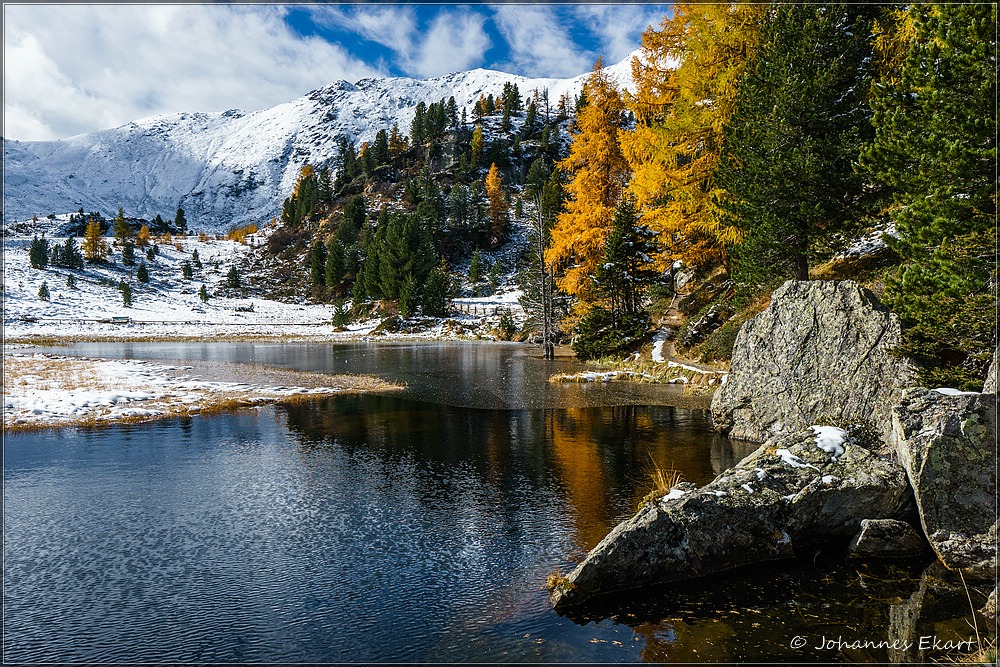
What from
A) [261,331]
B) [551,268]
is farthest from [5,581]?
[261,331]

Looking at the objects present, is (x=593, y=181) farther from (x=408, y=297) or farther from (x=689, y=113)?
(x=408, y=297)

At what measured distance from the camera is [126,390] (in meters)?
25.9

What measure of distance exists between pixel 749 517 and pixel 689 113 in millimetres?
25369

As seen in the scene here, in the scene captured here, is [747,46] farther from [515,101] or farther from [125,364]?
[515,101]

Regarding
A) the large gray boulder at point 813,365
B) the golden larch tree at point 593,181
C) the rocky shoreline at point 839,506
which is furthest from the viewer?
the golden larch tree at point 593,181

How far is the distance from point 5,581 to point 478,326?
235 feet

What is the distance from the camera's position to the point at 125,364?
37688 millimetres

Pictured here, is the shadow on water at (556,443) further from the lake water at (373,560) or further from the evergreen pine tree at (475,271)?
the evergreen pine tree at (475,271)

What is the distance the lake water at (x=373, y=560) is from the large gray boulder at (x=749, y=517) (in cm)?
37

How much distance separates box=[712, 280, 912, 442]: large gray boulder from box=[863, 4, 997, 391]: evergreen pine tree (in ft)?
4.53

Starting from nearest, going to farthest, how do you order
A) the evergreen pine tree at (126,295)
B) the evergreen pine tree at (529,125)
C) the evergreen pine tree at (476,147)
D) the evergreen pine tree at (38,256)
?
the evergreen pine tree at (126,295) → the evergreen pine tree at (38,256) → the evergreen pine tree at (476,147) → the evergreen pine tree at (529,125)

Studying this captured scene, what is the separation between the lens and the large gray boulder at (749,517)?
842cm

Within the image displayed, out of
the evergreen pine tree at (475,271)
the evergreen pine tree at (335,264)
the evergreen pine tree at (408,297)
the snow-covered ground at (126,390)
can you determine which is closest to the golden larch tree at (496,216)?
the evergreen pine tree at (475,271)

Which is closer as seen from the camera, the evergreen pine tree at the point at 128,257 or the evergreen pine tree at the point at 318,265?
the evergreen pine tree at the point at 318,265
